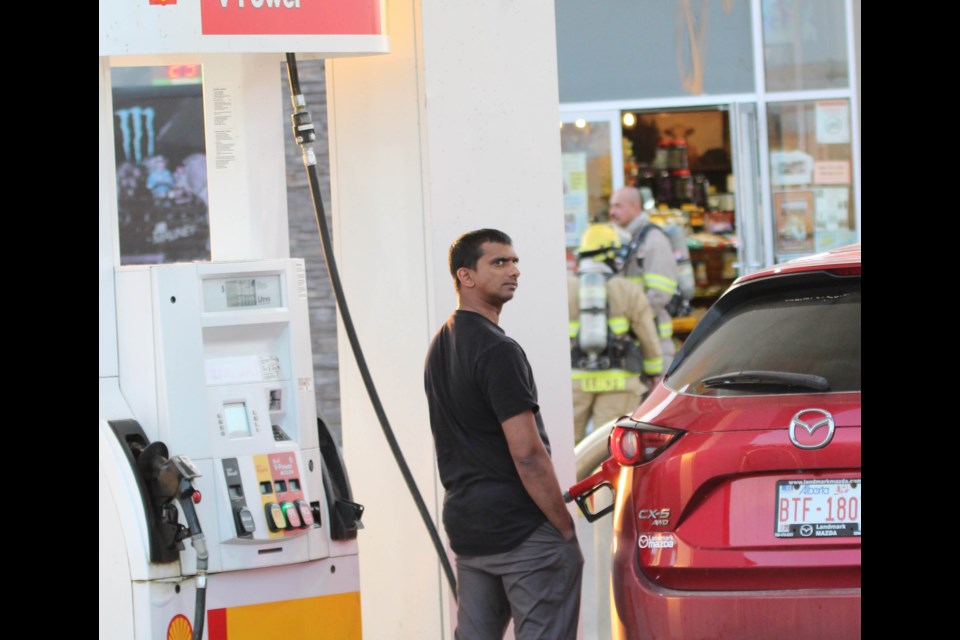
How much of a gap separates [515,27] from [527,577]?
211cm

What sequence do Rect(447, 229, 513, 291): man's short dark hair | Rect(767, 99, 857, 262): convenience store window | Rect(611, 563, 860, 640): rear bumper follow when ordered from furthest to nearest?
Rect(767, 99, 857, 262): convenience store window → Rect(447, 229, 513, 291): man's short dark hair → Rect(611, 563, 860, 640): rear bumper

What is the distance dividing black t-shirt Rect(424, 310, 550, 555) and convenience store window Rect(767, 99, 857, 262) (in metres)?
8.56

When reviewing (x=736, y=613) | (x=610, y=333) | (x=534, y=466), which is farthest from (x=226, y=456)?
(x=610, y=333)

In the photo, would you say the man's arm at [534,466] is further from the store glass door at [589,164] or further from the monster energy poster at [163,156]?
the store glass door at [589,164]

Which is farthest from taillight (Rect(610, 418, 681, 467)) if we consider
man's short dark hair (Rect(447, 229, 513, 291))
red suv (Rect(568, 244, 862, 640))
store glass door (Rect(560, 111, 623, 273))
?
store glass door (Rect(560, 111, 623, 273))

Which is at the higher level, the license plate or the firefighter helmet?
the firefighter helmet

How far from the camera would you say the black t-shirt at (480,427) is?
405 centimetres

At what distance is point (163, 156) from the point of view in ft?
36.5

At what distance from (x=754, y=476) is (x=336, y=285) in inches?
66.6

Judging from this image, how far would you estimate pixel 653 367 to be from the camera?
27.7ft

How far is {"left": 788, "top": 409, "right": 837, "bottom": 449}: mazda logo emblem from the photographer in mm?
3666

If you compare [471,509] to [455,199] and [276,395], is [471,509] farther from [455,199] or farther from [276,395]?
[455,199]

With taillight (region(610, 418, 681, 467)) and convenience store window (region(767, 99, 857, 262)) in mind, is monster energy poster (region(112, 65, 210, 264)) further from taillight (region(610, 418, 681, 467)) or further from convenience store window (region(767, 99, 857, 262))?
taillight (region(610, 418, 681, 467))

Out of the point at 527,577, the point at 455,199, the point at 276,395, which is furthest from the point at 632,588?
the point at 455,199
